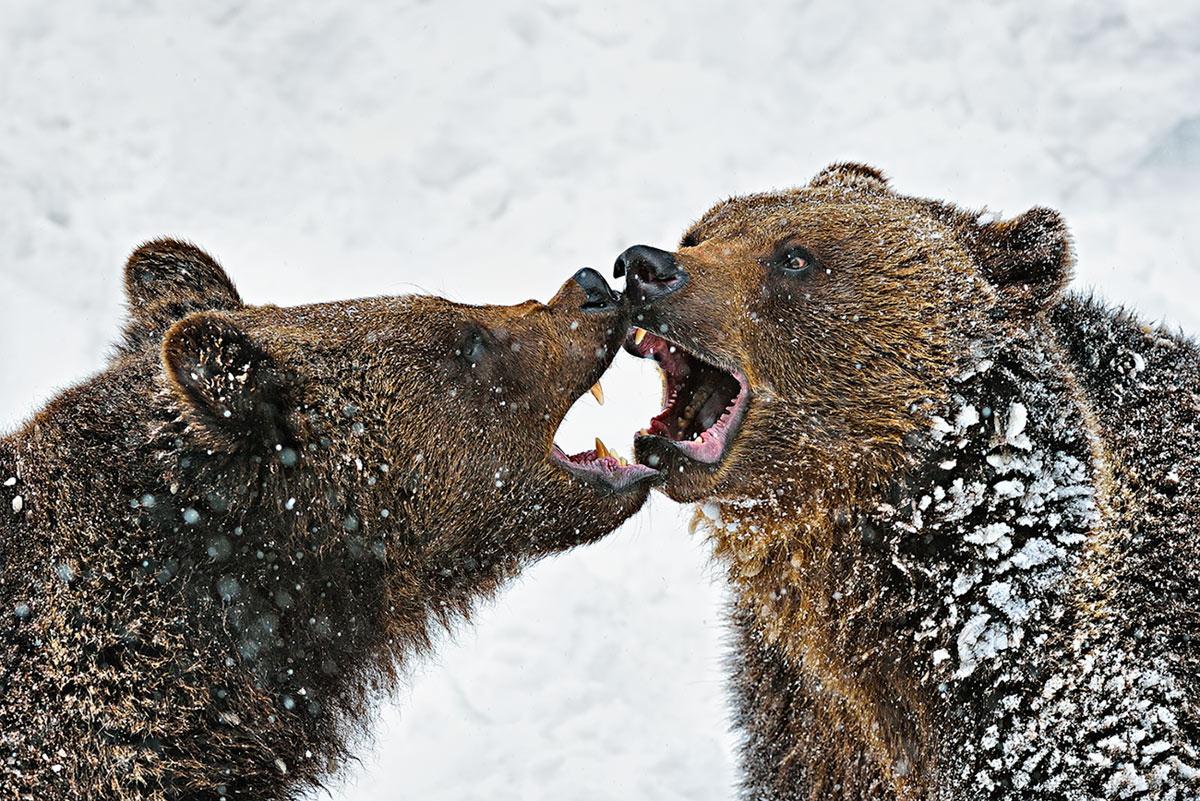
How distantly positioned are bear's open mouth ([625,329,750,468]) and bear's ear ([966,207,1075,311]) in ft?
3.15

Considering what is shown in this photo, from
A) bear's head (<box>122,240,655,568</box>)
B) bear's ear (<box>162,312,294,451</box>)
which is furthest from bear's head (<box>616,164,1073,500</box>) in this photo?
bear's ear (<box>162,312,294,451</box>)

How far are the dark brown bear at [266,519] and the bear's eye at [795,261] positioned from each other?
0.62 metres

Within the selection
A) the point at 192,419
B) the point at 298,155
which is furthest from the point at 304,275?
the point at 192,419

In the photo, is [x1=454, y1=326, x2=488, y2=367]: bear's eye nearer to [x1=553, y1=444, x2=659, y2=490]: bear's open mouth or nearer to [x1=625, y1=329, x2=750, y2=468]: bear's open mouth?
[x1=553, y1=444, x2=659, y2=490]: bear's open mouth

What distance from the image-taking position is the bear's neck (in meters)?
3.78

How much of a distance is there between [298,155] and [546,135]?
1724 millimetres

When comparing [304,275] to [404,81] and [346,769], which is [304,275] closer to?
[404,81]

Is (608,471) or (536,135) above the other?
(536,135)

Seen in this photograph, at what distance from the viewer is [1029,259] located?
3.97 m

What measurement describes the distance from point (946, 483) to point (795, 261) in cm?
93

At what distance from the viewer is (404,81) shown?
27.7ft

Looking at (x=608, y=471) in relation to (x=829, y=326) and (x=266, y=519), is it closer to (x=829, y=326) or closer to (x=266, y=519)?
(x=829, y=326)

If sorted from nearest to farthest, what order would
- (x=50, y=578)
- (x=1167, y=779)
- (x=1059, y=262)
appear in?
(x=50, y=578), (x=1167, y=779), (x=1059, y=262)

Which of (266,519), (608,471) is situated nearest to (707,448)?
(608,471)
